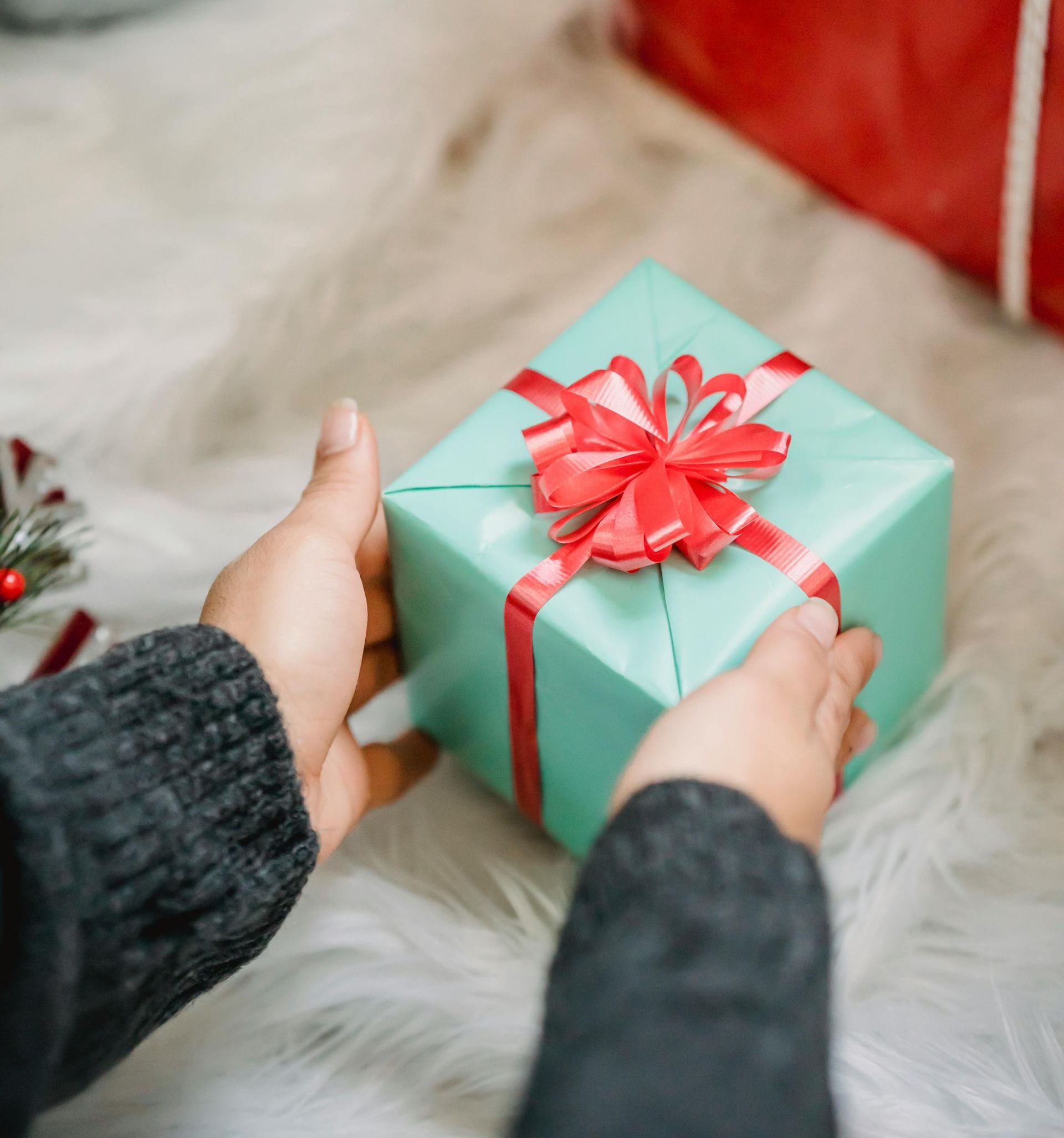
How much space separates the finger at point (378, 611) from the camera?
80 cm

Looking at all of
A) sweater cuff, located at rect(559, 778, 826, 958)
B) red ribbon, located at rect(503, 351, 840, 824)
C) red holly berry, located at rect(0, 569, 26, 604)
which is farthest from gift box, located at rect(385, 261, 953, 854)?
red holly berry, located at rect(0, 569, 26, 604)

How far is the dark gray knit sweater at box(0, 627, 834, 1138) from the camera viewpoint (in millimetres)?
436

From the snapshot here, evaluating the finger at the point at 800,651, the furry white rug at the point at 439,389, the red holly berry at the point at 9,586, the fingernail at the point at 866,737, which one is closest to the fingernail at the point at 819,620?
the finger at the point at 800,651

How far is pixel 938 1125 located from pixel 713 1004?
302 mm

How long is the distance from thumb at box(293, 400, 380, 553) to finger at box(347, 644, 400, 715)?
11 centimetres

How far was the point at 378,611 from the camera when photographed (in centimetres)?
81

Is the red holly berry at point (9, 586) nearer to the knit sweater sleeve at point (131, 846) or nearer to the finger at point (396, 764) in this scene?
the knit sweater sleeve at point (131, 846)

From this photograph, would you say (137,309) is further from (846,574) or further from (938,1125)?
(938,1125)

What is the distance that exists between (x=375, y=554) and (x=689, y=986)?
0.42 m

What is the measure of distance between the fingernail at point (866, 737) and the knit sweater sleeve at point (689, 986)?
213 mm

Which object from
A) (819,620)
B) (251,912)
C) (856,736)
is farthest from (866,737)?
(251,912)

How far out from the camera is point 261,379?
1006 mm

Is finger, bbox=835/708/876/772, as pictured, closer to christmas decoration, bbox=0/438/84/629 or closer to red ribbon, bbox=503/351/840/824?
red ribbon, bbox=503/351/840/824

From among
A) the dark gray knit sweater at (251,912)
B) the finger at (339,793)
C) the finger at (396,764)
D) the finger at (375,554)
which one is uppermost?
the dark gray knit sweater at (251,912)
